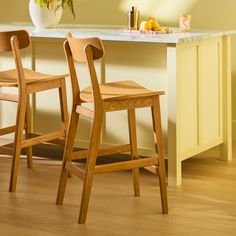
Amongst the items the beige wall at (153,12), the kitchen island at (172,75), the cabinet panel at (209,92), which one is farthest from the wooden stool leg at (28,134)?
the beige wall at (153,12)

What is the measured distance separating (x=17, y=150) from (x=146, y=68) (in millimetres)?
848

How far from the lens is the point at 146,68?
4262mm

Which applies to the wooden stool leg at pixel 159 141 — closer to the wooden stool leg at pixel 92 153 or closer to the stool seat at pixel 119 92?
the stool seat at pixel 119 92

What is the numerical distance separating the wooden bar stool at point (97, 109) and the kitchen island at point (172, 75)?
0.35 meters

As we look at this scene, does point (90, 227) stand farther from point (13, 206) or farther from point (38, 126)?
point (38, 126)

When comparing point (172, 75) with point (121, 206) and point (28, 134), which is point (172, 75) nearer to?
A: point (121, 206)

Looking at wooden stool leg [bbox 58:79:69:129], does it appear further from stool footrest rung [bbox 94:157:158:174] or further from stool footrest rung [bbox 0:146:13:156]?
stool footrest rung [bbox 94:157:158:174]

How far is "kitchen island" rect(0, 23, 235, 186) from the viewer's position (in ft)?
13.5

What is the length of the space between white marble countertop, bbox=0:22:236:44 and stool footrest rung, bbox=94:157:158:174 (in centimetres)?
72

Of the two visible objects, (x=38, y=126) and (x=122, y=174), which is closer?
(x=122, y=174)

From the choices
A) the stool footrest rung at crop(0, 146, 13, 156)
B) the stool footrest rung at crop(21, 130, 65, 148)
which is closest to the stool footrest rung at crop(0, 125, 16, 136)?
the stool footrest rung at crop(0, 146, 13, 156)

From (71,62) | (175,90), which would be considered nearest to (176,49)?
(175,90)

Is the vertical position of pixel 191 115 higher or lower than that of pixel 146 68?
lower

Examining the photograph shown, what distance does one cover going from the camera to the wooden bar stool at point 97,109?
11.3ft
